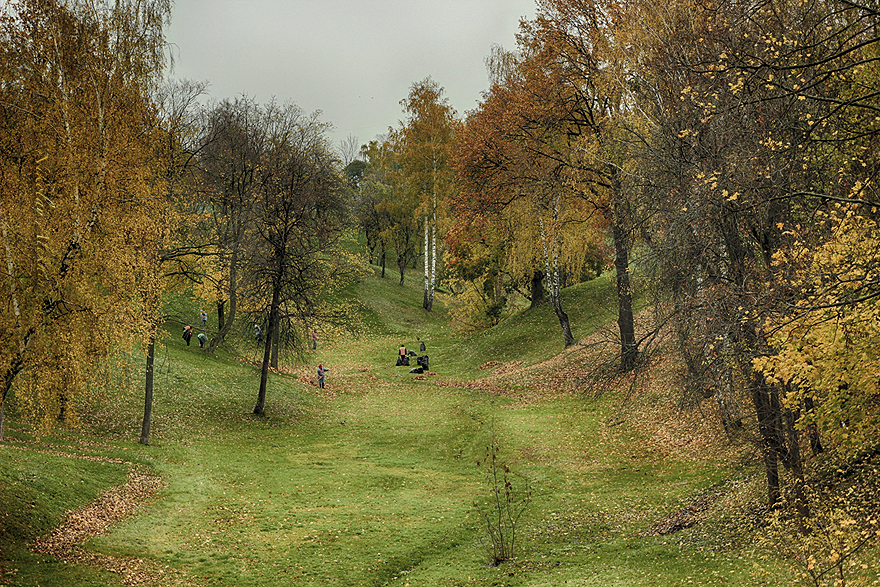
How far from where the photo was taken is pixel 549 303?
44125mm

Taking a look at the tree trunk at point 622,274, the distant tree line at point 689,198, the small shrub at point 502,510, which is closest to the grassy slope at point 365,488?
the small shrub at point 502,510

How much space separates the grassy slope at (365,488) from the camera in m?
14.5

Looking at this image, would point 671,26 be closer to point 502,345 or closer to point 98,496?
point 98,496

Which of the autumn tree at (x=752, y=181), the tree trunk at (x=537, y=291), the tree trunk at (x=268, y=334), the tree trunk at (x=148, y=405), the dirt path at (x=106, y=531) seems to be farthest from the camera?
the tree trunk at (x=537, y=291)

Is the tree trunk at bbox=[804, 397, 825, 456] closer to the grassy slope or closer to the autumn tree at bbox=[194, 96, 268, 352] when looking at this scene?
the grassy slope

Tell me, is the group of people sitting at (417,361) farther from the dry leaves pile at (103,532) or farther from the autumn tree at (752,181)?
the autumn tree at (752,181)

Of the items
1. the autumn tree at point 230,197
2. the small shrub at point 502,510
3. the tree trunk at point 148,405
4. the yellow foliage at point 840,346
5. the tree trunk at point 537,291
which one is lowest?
the small shrub at point 502,510

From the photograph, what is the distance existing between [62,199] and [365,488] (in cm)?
1299

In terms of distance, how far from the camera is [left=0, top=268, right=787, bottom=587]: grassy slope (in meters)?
14.5

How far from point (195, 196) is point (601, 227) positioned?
2463 cm

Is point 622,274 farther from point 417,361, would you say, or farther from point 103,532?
point 103,532

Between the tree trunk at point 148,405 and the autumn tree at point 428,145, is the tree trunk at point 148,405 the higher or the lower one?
the lower one

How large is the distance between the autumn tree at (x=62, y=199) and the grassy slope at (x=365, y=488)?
411 centimetres

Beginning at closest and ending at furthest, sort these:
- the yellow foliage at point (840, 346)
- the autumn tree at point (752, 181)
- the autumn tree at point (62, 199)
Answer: the yellow foliage at point (840, 346), the autumn tree at point (752, 181), the autumn tree at point (62, 199)
